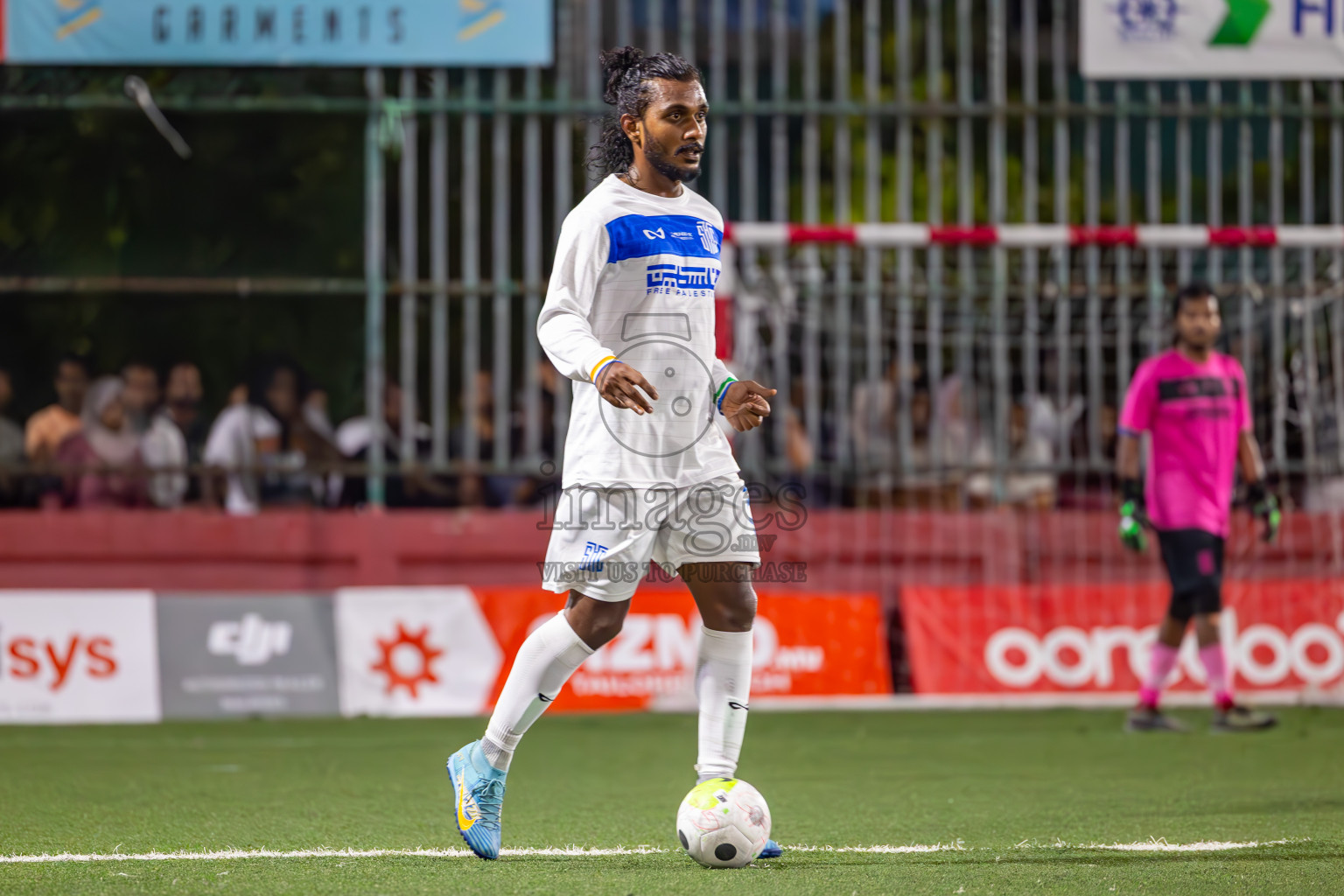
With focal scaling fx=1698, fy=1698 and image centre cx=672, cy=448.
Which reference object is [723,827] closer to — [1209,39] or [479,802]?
[479,802]

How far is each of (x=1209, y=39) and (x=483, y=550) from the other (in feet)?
18.0

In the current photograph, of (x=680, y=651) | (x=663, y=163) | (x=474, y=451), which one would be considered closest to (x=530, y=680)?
(x=663, y=163)

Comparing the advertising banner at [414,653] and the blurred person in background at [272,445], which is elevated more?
the blurred person in background at [272,445]

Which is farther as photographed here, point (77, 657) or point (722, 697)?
point (77, 657)

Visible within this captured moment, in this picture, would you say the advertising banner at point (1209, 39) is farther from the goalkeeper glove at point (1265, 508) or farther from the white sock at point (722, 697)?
the white sock at point (722, 697)

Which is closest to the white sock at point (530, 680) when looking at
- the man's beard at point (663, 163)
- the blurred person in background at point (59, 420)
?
the man's beard at point (663, 163)

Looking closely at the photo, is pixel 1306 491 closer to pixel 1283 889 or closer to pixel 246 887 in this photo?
pixel 1283 889

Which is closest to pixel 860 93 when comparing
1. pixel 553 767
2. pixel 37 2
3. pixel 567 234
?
pixel 37 2

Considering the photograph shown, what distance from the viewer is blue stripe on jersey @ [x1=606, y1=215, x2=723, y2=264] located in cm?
452

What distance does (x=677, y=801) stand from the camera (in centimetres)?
595

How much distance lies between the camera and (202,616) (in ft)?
31.7

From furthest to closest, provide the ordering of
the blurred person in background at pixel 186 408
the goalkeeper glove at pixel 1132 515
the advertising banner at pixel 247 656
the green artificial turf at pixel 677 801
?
the blurred person in background at pixel 186 408 → the advertising banner at pixel 247 656 → the goalkeeper glove at pixel 1132 515 → the green artificial turf at pixel 677 801

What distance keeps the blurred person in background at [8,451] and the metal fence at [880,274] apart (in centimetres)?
190

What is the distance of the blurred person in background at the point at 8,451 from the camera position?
33.1 ft
